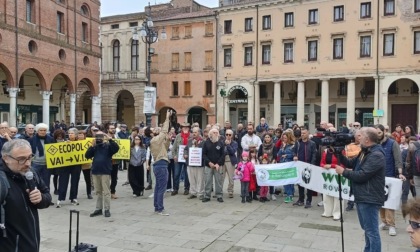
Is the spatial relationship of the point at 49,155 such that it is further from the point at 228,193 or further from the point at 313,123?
the point at 313,123

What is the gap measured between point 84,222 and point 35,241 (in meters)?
5.28

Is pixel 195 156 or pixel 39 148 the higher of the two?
pixel 39 148

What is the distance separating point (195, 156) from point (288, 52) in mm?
28549

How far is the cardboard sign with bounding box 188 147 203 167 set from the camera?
1138 cm

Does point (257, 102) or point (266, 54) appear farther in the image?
point (257, 102)

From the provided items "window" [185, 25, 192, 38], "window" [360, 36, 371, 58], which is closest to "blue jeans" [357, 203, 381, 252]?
"window" [360, 36, 371, 58]

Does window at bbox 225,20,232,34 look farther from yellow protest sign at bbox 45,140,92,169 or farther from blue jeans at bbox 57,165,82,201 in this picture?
blue jeans at bbox 57,165,82,201

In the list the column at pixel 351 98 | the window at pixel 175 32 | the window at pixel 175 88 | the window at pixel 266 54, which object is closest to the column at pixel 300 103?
the window at pixel 266 54

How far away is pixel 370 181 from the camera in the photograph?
215 inches

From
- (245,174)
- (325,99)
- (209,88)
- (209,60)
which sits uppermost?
(209,60)

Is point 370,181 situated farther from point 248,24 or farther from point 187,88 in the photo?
point 187,88

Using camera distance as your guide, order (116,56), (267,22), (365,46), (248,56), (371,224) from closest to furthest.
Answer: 1. (371,224)
2. (365,46)
3. (267,22)
4. (248,56)
5. (116,56)

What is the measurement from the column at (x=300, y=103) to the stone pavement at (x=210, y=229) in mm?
27864

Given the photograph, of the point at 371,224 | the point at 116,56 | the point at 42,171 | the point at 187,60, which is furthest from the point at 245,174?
the point at 116,56
